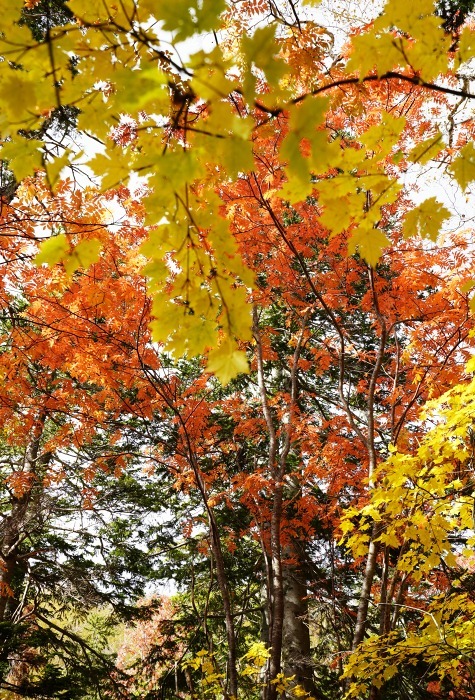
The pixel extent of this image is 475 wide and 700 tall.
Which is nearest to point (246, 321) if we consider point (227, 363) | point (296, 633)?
point (227, 363)

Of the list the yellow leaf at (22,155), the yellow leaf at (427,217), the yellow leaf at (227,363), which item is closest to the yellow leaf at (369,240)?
the yellow leaf at (427,217)

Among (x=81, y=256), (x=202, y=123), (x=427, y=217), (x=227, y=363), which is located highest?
(x=427, y=217)

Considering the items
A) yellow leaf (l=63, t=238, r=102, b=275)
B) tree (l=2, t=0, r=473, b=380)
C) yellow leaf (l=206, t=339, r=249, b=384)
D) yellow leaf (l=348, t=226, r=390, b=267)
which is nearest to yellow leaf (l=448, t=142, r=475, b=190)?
tree (l=2, t=0, r=473, b=380)

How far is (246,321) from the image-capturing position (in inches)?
49.6

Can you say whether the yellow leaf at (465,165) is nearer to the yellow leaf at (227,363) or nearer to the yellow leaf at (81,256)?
the yellow leaf at (227,363)

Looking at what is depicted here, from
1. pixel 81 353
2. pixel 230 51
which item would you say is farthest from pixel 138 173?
pixel 81 353

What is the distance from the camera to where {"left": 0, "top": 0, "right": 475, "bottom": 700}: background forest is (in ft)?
3.82

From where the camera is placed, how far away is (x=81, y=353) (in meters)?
5.45

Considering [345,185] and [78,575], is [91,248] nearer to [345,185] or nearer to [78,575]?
[345,185]

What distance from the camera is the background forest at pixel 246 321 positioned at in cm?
116

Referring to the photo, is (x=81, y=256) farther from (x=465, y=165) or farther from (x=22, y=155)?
(x=465, y=165)

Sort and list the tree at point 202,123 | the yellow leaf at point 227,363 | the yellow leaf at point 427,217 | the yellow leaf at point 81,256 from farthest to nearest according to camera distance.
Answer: the yellow leaf at point 427,217 < the yellow leaf at point 81,256 < the yellow leaf at point 227,363 < the tree at point 202,123

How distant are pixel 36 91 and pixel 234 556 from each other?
8.23 metres

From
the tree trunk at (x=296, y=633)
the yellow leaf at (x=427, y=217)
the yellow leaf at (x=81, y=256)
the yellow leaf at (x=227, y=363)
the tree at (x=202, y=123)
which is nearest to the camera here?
the tree at (x=202, y=123)
